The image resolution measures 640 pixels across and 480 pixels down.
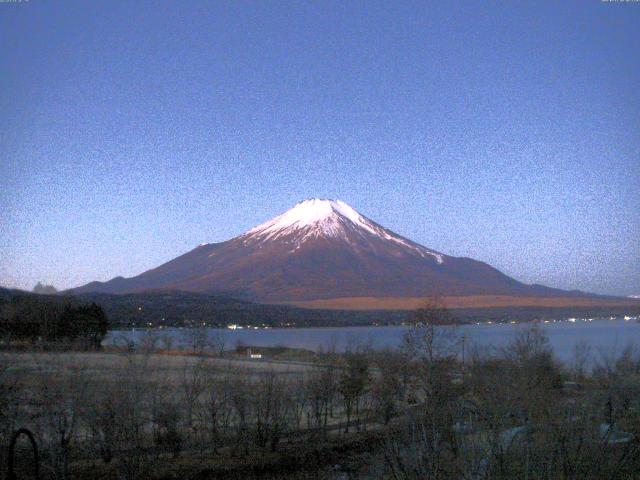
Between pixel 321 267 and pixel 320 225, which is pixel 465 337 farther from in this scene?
pixel 320 225

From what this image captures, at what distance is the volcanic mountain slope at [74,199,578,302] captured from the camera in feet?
350

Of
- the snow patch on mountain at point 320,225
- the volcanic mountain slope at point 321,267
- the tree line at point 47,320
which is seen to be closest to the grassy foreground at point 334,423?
the tree line at point 47,320

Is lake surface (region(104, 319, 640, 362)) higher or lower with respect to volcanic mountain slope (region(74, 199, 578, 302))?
lower

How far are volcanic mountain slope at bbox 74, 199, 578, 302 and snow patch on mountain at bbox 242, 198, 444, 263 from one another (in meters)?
0.17

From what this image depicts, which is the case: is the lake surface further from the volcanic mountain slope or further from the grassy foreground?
the volcanic mountain slope

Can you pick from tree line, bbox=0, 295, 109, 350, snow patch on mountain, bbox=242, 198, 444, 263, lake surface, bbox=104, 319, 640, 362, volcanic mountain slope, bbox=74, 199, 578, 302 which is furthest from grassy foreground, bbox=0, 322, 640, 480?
snow patch on mountain, bbox=242, 198, 444, 263

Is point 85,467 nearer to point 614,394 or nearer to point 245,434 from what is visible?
point 245,434

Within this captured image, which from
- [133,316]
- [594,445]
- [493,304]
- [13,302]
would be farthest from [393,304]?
[594,445]

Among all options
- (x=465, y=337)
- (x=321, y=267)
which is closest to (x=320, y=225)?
(x=321, y=267)

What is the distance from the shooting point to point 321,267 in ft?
375

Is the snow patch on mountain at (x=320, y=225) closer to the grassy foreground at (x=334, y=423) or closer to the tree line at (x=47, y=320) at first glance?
the tree line at (x=47, y=320)

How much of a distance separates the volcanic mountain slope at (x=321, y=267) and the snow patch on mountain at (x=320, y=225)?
166 millimetres

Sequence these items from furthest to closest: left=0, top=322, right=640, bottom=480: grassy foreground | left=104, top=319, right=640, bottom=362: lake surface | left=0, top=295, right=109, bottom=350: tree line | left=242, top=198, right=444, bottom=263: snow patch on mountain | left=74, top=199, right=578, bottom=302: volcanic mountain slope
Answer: left=242, top=198, right=444, bottom=263: snow patch on mountain, left=74, top=199, right=578, bottom=302: volcanic mountain slope, left=0, top=295, right=109, bottom=350: tree line, left=104, top=319, right=640, bottom=362: lake surface, left=0, top=322, right=640, bottom=480: grassy foreground

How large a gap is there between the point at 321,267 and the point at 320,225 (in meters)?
16.9
